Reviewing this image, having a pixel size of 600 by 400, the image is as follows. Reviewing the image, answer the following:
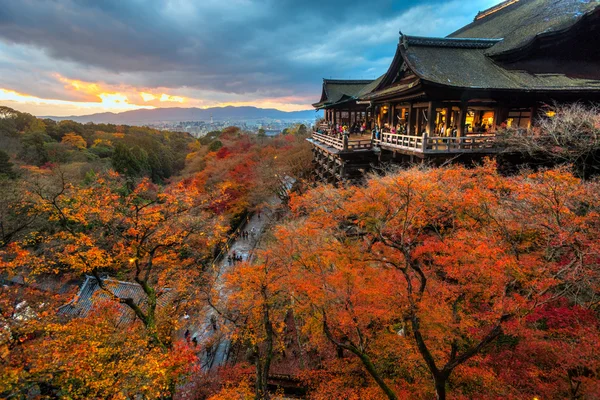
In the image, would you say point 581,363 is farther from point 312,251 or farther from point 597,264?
point 312,251

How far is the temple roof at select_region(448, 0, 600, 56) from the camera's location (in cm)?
1545

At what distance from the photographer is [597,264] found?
27.0 feet

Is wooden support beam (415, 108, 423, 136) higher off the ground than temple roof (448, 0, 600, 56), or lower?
lower

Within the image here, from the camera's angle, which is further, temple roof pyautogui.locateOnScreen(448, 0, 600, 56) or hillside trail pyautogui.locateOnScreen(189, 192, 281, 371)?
hillside trail pyautogui.locateOnScreen(189, 192, 281, 371)

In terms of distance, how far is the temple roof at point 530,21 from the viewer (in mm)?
15445

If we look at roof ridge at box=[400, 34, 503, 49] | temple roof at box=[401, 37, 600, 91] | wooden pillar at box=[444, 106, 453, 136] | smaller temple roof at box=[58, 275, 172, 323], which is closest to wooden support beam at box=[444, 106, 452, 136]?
Result: wooden pillar at box=[444, 106, 453, 136]

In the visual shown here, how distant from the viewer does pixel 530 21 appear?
1802cm

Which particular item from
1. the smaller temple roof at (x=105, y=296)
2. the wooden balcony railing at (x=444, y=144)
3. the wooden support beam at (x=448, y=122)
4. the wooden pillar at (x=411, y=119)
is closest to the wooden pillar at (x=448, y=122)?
the wooden support beam at (x=448, y=122)

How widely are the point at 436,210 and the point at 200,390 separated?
15.5 m

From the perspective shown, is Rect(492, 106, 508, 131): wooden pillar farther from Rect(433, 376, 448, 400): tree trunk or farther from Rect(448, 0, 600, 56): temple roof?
Rect(433, 376, 448, 400): tree trunk

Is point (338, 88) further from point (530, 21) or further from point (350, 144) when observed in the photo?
point (530, 21)

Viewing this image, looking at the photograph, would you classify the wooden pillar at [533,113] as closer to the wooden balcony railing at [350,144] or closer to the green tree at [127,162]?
the wooden balcony railing at [350,144]

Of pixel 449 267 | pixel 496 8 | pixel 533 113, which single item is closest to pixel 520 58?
pixel 533 113

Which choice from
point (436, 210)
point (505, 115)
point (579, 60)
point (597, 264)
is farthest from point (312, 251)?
point (579, 60)
